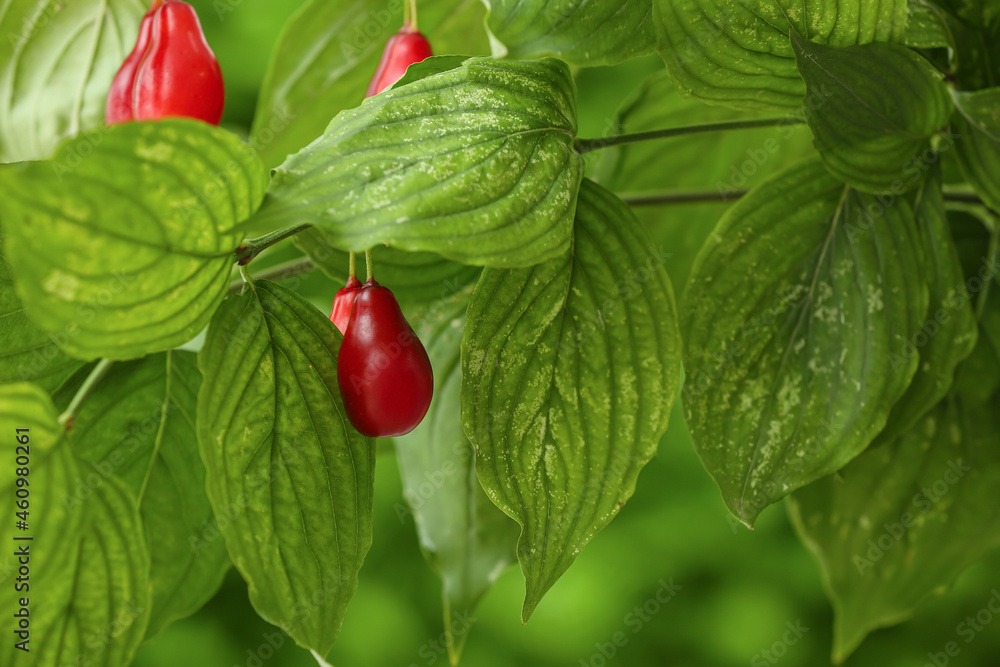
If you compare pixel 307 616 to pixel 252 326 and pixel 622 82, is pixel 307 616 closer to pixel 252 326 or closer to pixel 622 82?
pixel 252 326

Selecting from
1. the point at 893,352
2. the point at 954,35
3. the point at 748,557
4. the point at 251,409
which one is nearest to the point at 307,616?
the point at 251,409

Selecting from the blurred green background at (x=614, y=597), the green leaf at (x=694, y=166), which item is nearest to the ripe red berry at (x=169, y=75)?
Answer: the green leaf at (x=694, y=166)

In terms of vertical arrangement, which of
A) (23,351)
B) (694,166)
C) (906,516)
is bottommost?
(906,516)

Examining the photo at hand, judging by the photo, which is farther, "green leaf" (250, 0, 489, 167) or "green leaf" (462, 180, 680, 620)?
"green leaf" (250, 0, 489, 167)

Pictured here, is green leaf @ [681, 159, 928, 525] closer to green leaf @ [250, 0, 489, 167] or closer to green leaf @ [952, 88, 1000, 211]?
green leaf @ [952, 88, 1000, 211]

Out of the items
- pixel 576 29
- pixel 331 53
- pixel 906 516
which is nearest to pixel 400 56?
pixel 576 29

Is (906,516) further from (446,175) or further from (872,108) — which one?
(446,175)

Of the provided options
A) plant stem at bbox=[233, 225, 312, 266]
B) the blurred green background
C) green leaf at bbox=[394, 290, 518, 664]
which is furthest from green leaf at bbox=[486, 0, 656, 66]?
the blurred green background
